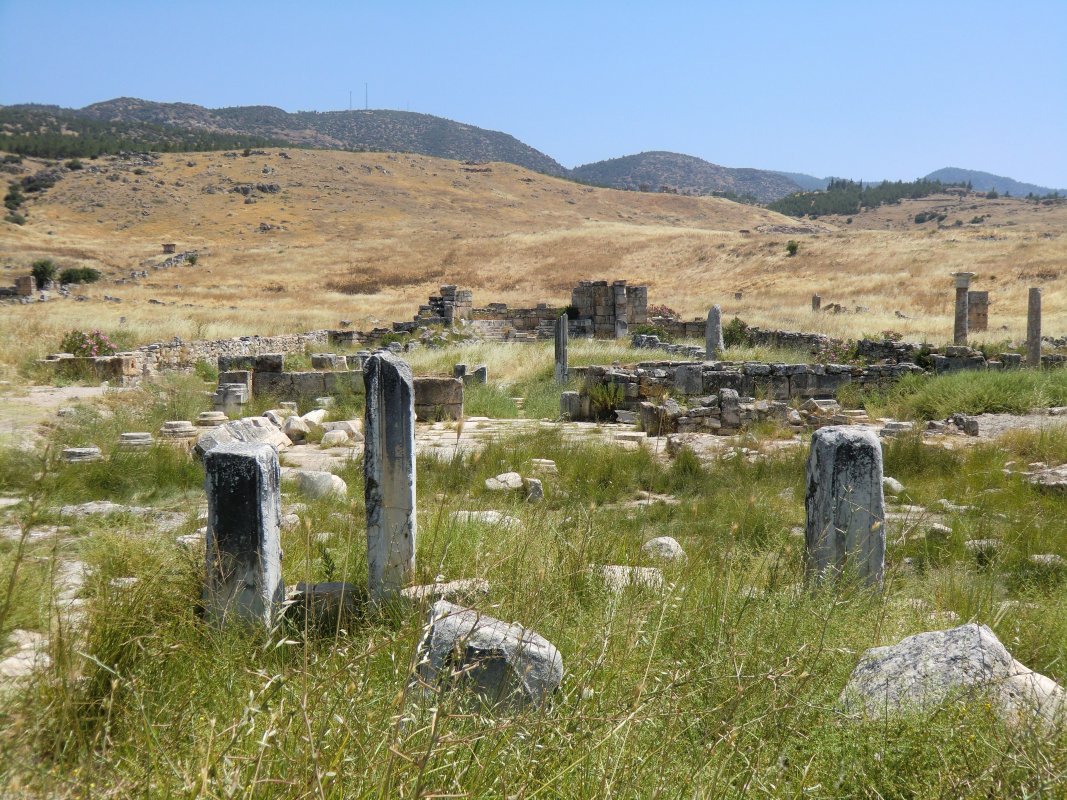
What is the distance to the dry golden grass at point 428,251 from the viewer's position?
2956cm

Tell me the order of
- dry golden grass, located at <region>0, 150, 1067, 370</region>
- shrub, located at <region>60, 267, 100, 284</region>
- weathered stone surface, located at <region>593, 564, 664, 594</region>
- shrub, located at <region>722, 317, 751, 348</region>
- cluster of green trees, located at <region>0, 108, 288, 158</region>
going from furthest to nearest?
cluster of green trees, located at <region>0, 108, 288, 158</region> → shrub, located at <region>60, 267, 100, 284</region> → dry golden grass, located at <region>0, 150, 1067, 370</region> → shrub, located at <region>722, 317, 751, 348</region> → weathered stone surface, located at <region>593, 564, 664, 594</region>

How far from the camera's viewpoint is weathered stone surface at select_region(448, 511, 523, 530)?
214 inches

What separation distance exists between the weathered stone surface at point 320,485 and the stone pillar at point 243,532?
344cm

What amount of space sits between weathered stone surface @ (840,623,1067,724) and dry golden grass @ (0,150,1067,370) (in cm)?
1675

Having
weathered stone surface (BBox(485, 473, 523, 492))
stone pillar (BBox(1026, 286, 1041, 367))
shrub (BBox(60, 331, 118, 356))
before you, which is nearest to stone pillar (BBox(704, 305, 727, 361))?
stone pillar (BBox(1026, 286, 1041, 367))

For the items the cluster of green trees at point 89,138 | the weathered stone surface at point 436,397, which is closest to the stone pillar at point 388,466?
the weathered stone surface at point 436,397

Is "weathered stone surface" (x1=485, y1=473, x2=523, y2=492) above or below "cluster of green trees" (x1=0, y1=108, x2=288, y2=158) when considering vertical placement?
below

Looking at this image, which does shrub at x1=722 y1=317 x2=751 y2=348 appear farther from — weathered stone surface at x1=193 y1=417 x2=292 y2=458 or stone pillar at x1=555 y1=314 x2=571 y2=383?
weathered stone surface at x1=193 y1=417 x2=292 y2=458

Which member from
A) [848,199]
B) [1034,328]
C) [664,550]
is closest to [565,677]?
[664,550]

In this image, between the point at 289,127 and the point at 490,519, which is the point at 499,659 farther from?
the point at 289,127

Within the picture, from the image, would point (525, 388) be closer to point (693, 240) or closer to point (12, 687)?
point (12, 687)

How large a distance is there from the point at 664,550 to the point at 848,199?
401ft

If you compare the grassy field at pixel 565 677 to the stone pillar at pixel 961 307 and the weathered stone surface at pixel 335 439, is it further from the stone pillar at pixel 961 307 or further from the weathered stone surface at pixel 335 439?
the stone pillar at pixel 961 307

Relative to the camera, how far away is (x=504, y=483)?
806 centimetres
